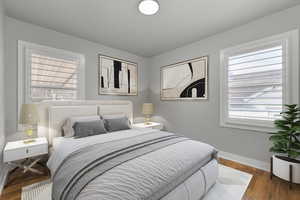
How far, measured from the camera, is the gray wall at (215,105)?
7.26 ft

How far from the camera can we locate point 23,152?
1849 millimetres

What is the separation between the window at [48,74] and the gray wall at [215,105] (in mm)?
2232

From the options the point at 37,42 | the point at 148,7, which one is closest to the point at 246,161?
the point at 148,7

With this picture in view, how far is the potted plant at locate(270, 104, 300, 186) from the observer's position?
5.73 feet

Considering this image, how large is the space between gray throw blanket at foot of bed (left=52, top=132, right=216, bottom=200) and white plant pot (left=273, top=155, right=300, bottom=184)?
117cm

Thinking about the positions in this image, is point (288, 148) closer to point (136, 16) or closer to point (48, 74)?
point (136, 16)

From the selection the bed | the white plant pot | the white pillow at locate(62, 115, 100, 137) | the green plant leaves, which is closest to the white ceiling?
the green plant leaves

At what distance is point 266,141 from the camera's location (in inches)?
88.0

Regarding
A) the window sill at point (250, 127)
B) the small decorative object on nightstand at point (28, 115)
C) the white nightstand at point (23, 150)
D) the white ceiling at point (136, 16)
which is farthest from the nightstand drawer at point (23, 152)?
the window sill at point (250, 127)

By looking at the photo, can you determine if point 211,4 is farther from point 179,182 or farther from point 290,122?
point 179,182

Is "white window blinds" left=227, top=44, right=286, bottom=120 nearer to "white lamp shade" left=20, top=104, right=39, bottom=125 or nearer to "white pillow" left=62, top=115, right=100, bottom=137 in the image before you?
"white pillow" left=62, top=115, right=100, bottom=137

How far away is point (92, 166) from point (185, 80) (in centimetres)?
287

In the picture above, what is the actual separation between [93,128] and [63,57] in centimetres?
163

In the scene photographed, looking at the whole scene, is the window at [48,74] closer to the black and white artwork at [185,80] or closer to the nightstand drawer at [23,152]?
the nightstand drawer at [23,152]
